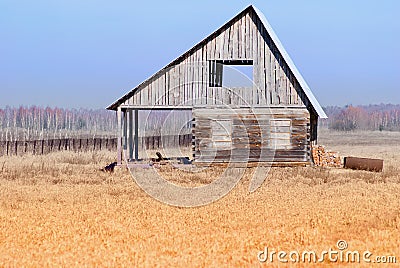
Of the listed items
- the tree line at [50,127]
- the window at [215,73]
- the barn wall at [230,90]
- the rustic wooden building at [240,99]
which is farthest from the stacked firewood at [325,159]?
the tree line at [50,127]

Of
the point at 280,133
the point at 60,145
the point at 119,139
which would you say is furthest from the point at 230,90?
the point at 60,145

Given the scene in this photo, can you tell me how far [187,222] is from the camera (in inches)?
575

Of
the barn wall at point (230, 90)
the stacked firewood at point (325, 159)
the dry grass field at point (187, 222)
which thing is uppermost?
the barn wall at point (230, 90)

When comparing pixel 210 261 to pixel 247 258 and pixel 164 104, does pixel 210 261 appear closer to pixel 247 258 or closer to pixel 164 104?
pixel 247 258

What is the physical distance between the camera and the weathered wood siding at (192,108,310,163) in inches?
1126

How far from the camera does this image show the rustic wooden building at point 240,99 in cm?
2836

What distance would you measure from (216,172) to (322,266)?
1633 centimetres

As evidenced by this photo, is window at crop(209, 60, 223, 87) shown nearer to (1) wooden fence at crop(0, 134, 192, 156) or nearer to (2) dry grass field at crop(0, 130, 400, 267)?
(2) dry grass field at crop(0, 130, 400, 267)

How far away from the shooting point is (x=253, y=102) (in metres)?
28.6

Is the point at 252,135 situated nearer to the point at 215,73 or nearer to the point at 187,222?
the point at 215,73

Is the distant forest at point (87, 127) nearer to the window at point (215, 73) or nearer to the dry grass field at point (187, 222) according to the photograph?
the window at point (215, 73)

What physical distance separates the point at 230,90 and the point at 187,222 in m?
14.9

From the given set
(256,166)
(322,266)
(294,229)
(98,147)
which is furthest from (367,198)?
(98,147)

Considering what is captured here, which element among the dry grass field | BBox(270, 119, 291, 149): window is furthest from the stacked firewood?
the dry grass field
